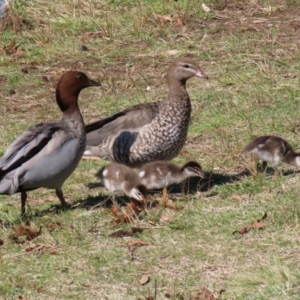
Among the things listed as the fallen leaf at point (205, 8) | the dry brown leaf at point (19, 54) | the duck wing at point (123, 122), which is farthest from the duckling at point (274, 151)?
the fallen leaf at point (205, 8)

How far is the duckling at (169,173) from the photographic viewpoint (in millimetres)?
8406

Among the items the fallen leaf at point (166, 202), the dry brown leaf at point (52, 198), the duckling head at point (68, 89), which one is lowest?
the dry brown leaf at point (52, 198)

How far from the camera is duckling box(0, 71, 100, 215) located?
777 cm

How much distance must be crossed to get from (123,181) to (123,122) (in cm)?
106

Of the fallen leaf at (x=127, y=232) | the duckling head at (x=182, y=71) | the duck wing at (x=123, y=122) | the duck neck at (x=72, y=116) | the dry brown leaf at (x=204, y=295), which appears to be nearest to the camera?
the dry brown leaf at (x=204, y=295)

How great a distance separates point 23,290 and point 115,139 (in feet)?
9.30

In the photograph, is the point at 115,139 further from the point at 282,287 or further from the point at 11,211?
the point at 282,287

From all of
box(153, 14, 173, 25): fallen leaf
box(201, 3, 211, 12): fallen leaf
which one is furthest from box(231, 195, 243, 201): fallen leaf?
box(201, 3, 211, 12): fallen leaf

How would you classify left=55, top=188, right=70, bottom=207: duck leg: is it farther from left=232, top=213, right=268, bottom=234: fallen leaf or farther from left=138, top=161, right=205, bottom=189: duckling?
left=232, top=213, right=268, bottom=234: fallen leaf

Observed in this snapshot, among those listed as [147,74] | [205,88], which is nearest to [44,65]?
[147,74]

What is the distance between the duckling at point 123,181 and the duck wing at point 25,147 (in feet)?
2.18

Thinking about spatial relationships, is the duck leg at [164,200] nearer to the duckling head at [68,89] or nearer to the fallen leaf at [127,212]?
the fallen leaf at [127,212]

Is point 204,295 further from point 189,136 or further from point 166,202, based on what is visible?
point 189,136

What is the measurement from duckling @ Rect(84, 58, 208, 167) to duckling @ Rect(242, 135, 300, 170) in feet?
2.39
